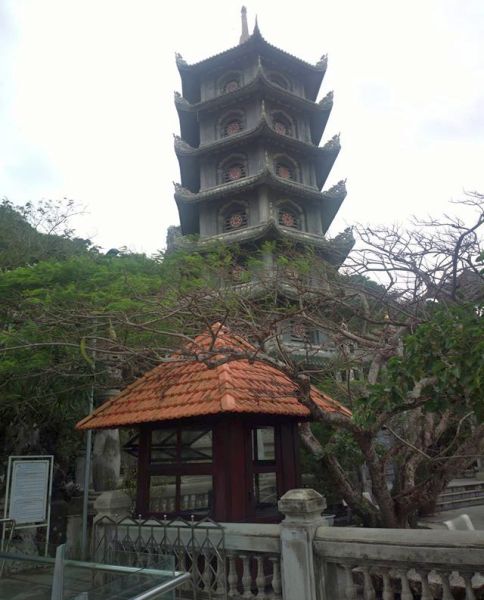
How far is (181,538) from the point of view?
520 cm

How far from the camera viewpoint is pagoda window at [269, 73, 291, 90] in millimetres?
23442

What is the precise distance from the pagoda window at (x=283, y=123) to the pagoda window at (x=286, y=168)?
1.35 meters

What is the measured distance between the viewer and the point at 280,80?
23641 mm

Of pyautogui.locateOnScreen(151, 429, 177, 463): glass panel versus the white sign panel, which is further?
the white sign panel

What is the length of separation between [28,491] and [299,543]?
16.0 feet

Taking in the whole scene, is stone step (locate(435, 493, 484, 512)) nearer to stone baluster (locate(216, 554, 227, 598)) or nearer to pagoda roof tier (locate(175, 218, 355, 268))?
pagoda roof tier (locate(175, 218, 355, 268))

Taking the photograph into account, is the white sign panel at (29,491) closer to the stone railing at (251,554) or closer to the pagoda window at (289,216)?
the stone railing at (251,554)

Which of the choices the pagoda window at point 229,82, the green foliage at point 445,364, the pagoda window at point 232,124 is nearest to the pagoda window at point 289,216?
the pagoda window at point 232,124

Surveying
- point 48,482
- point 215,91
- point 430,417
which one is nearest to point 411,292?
point 430,417

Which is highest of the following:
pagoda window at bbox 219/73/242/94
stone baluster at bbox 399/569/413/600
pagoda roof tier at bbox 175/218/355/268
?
pagoda window at bbox 219/73/242/94

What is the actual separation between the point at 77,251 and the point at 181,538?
1093cm

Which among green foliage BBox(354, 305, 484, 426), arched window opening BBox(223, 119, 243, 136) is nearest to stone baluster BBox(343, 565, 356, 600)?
green foliage BBox(354, 305, 484, 426)

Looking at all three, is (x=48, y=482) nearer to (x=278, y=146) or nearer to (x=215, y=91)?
(x=278, y=146)

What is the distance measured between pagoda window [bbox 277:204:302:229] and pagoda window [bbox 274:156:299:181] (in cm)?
148
